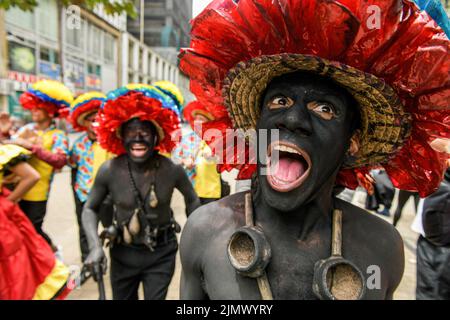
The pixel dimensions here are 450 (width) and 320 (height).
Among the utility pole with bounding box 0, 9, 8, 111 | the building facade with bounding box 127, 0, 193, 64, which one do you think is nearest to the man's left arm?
the utility pole with bounding box 0, 9, 8, 111

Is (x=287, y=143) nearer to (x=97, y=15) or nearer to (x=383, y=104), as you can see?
(x=383, y=104)

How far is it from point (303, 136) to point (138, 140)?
1783 millimetres

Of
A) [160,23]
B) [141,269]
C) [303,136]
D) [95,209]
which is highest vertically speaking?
[160,23]

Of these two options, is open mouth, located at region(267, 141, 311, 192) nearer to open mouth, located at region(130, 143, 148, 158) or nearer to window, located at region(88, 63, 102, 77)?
open mouth, located at region(130, 143, 148, 158)

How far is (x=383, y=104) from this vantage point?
1.20m

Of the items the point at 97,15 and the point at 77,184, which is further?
the point at 97,15

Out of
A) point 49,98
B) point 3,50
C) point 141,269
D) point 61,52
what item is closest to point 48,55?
point 3,50

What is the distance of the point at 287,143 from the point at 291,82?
9.2 inches

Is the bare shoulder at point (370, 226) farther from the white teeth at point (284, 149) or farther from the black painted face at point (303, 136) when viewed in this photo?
the white teeth at point (284, 149)

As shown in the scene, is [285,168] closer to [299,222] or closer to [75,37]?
[299,222]

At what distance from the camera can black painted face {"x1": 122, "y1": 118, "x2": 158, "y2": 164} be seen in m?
2.69

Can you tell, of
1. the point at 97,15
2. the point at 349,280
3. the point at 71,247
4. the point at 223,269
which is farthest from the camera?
the point at 97,15

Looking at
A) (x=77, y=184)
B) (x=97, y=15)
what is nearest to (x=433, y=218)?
(x=77, y=184)

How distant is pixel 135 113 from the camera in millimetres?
2717
